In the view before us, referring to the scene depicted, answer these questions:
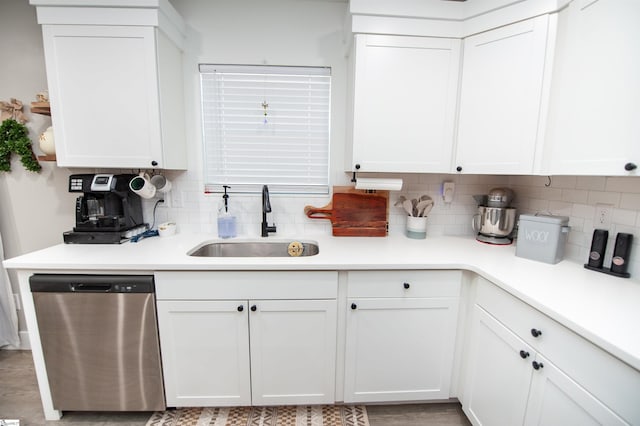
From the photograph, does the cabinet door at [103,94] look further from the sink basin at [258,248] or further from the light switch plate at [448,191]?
the light switch plate at [448,191]

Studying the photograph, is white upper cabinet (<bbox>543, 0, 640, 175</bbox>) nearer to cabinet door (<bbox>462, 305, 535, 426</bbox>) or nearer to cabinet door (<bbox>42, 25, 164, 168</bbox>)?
cabinet door (<bbox>462, 305, 535, 426</bbox>)

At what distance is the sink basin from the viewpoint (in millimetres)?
1824

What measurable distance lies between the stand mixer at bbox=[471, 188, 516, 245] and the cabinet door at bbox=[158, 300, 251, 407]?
1.58 metres

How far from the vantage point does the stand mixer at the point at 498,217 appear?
67.2 inches

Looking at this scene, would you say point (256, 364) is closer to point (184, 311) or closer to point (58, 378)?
point (184, 311)

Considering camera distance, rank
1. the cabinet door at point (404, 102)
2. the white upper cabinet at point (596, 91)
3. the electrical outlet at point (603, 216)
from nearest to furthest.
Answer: the white upper cabinet at point (596, 91), the electrical outlet at point (603, 216), the cabinet door at point (404, 102)

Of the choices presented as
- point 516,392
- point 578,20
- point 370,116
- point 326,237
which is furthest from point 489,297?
point 578,20

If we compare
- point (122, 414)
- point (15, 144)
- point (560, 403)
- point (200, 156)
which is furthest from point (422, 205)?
point (15, 144)

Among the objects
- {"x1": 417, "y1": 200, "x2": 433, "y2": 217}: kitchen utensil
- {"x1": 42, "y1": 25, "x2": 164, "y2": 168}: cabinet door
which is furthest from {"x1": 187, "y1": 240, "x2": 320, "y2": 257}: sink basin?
{"x1": 417, "y1": 200, "x2": 433, "y2": 217}: kitchen utensil

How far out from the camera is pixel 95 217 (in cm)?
164

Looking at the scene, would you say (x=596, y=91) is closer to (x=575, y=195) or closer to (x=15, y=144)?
(x=575, y=195)

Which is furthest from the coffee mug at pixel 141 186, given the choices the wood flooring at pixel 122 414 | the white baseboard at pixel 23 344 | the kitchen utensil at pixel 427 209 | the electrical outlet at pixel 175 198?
the kitchen utensil at pixel 427 209

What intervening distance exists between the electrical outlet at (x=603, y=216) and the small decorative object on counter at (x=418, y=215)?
81cm

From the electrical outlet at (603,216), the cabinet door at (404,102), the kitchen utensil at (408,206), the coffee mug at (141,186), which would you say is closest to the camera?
the electrical outlet at (603,216)
